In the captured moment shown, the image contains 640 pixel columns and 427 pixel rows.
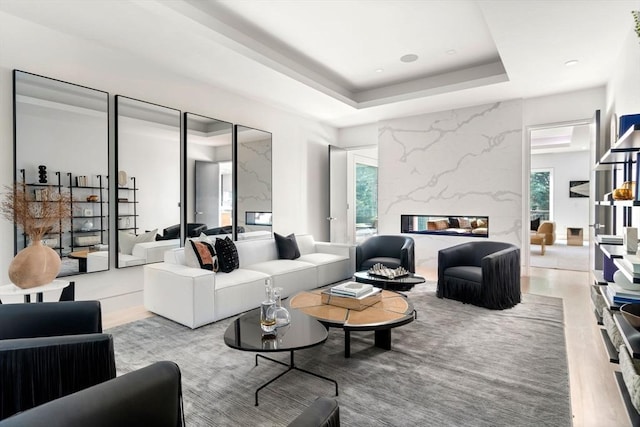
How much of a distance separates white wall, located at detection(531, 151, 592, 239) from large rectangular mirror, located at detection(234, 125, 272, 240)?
9414mm

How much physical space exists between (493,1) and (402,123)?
3.61 m

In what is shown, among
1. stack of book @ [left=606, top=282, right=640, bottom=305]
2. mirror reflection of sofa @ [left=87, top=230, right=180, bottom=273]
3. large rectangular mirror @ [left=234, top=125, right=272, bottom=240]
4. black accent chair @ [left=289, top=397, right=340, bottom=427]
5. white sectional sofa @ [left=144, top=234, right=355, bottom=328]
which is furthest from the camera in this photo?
large rectangular mirror @ [left=234, top=125, right=272, bottom=240]

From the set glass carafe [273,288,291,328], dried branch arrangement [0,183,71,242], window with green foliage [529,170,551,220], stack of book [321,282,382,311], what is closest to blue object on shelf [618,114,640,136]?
stack of book [321,282,382,311]

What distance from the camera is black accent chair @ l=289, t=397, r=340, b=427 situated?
97 centimetres

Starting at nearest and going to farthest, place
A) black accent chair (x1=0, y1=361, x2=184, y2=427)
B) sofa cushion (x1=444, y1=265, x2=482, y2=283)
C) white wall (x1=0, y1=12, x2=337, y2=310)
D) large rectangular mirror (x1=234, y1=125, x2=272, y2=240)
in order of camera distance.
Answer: black accent chair (x1=0, y1=361, x2=184, y2=427)
white wall (x1=0, y1=12, x2=337, y2=310)
sofa cushion (x1=444, y1=265, x2=482, y2=283)
large rectangular mirror (x1=234, y1=125, x2=272, y2=240)

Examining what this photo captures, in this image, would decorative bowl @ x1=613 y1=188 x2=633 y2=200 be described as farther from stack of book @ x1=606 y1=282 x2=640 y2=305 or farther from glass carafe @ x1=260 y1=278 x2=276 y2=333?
glass carafe @ x1=260 y1=278 x2=276 y2=333

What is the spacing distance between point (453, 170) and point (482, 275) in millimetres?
2703

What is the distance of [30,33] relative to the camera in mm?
3053

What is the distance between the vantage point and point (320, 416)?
1.02 metres

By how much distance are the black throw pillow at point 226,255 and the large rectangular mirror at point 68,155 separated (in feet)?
3.73

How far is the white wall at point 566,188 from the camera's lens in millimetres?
10031

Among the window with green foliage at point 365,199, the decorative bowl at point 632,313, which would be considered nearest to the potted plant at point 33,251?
the decorative bowl at point 632,313

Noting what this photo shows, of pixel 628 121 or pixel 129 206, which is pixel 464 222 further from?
pixel 129 206

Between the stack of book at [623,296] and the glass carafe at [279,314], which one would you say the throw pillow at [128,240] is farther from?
the stack of book at [623,296]
